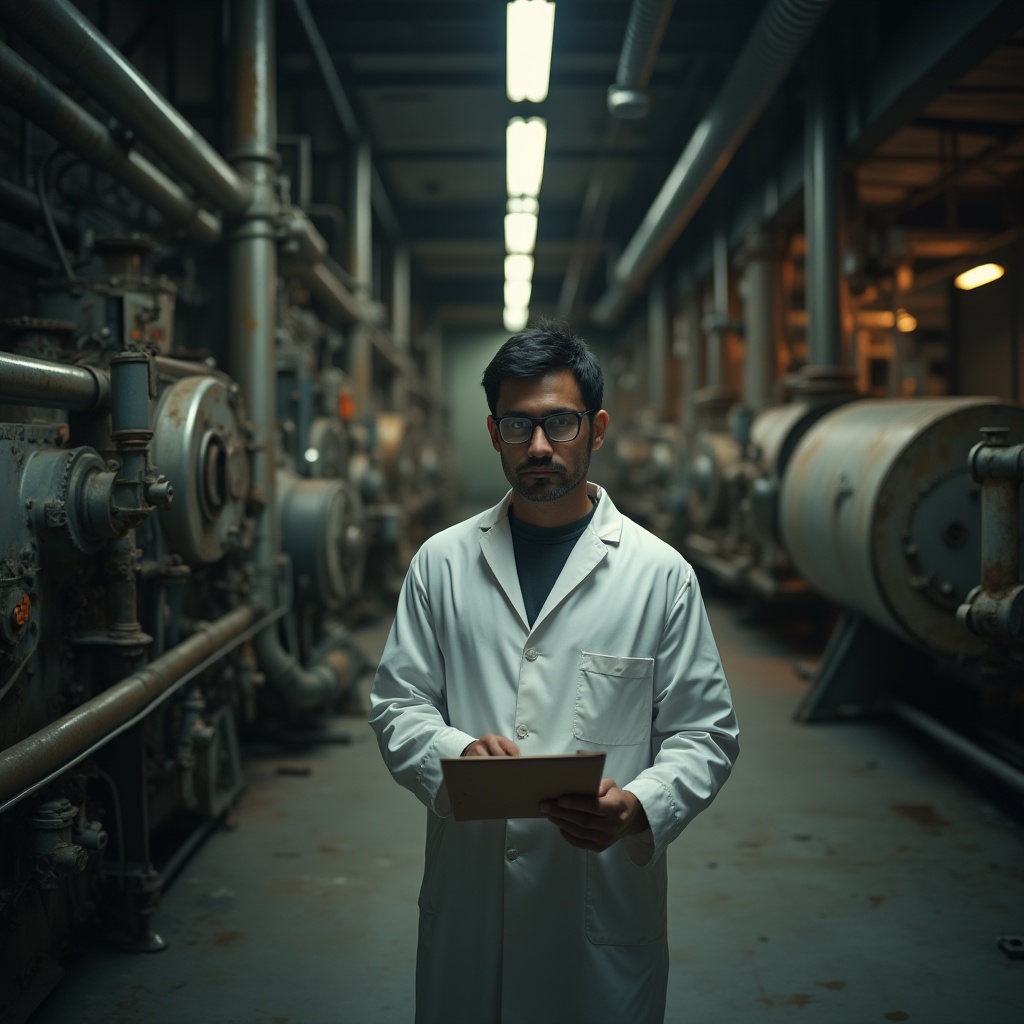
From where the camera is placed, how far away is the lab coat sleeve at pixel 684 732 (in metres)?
1.80

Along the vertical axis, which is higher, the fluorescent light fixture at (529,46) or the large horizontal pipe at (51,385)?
the fluorescent light fixture at (529,46)

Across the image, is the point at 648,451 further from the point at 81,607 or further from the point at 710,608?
the point at 81,607

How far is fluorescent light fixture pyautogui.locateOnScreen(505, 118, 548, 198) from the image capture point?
7844 mm

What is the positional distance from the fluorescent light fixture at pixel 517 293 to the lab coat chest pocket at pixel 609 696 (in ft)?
42.8

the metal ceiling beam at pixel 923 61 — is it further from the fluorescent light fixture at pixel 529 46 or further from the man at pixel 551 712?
the man at pixel 551 712

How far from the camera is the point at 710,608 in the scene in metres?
10.3

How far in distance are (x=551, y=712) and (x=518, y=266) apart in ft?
39.1

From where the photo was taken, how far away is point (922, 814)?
4.30 m

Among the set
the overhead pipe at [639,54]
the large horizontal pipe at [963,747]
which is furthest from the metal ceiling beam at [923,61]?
the large horizontal pipe at [963,747]

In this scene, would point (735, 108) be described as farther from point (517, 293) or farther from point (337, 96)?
point (517, 293)

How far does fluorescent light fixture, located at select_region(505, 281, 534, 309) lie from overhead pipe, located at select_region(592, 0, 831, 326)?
345cm

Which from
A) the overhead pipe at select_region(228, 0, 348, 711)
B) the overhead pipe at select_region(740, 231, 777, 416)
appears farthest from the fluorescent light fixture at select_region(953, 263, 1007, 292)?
the overhead pipe at select_region(228, 0, 348, 711)

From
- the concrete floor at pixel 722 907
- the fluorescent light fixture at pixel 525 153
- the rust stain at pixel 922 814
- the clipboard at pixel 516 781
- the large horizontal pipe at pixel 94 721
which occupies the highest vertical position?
the fluorescent light fixture at pixel 525 153

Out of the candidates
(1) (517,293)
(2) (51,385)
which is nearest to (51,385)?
(2) (51,385)
